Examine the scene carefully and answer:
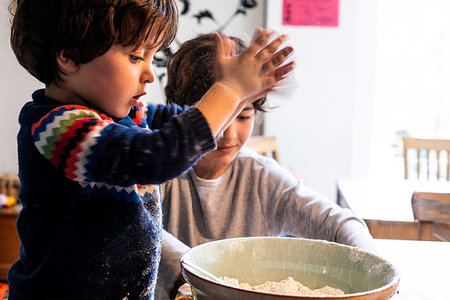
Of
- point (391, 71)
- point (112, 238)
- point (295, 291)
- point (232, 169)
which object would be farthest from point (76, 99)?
point (391, 71)

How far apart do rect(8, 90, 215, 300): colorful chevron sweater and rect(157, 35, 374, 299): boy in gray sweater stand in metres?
0.48

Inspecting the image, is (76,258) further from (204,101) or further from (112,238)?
(204,101)

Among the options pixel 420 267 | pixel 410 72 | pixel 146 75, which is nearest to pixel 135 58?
pixel 146 75

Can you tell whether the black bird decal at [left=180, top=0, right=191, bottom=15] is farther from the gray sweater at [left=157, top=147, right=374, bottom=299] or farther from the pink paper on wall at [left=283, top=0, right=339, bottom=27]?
the gray sweater at [left=157, top=147, right=374, bottom=299]

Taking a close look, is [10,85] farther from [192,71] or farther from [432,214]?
[432,214]

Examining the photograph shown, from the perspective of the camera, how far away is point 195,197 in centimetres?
142

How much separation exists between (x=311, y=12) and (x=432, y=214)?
6.95 ft

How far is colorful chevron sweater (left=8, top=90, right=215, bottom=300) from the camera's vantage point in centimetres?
68

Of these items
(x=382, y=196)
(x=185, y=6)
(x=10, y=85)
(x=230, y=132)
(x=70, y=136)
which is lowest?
(x=382, y=196)

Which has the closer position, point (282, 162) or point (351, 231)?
point (351, 231)

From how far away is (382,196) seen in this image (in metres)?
1.91

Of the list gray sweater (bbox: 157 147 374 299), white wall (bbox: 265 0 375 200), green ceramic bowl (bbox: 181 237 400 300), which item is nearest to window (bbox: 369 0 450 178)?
white wall (bbox: 265 0 375 200)

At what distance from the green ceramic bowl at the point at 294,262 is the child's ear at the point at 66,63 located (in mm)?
289

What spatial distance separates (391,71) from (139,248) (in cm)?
313
